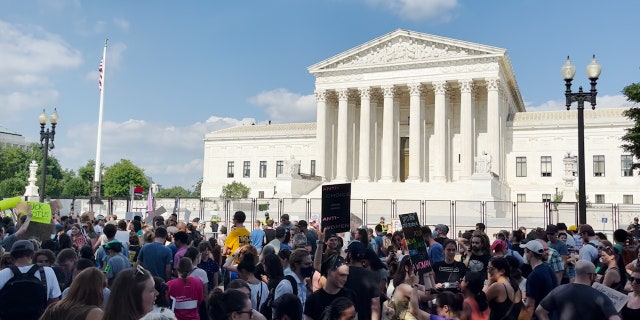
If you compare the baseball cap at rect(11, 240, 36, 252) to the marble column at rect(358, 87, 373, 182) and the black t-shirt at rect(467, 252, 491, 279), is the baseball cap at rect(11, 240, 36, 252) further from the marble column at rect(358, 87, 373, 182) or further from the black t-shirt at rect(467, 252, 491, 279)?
the marble column at rect(358, 87, 373, 182)

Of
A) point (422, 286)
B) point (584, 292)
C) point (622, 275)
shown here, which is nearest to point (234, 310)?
point (422, 286)

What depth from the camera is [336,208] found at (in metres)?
9.67

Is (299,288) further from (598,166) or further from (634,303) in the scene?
(598,166)

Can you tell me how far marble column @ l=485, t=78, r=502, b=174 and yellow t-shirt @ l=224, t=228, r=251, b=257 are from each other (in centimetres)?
4551

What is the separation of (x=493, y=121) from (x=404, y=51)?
1131cm

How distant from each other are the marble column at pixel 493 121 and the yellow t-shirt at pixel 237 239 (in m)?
45.5

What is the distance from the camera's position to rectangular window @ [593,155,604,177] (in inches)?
2299

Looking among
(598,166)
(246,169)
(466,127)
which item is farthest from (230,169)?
(598,166)

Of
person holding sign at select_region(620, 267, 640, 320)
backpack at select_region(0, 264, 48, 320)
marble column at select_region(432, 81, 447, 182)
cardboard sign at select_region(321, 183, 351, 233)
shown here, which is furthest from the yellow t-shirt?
marble column at select_region(432, 81, 447, 182)

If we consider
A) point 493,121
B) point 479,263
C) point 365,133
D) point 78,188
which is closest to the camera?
point 479,263

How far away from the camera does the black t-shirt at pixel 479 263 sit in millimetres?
8305

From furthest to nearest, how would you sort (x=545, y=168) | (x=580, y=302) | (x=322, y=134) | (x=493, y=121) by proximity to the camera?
(x=545, y=168), (x=322, y=134), (x=493, y=121), (x=580, y=302)

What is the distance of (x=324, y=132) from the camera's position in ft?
193

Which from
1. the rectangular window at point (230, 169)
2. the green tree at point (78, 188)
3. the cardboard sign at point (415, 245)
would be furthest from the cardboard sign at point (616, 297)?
the green tree at point (78, 188)
